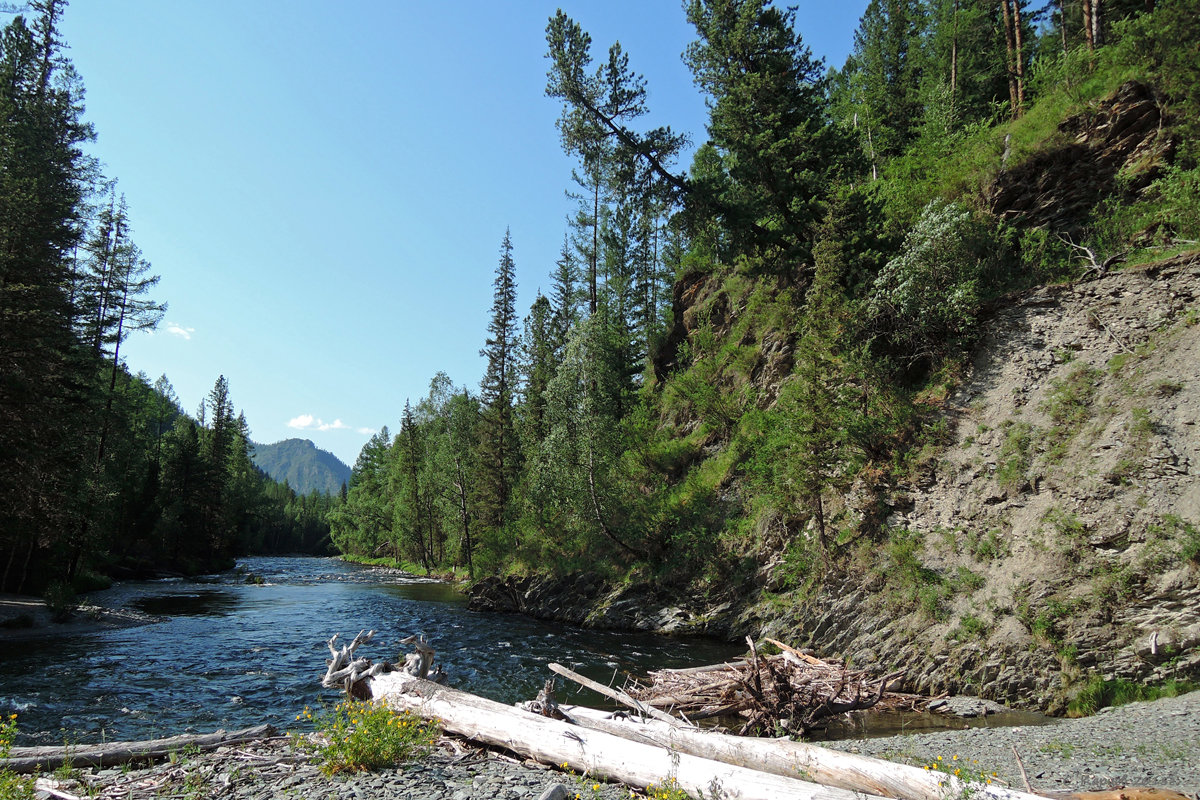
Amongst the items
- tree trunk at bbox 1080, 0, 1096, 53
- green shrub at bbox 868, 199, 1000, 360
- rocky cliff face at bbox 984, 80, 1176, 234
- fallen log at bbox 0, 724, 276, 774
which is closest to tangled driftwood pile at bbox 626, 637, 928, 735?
fallen log at bbox 0, 724, 276, 774

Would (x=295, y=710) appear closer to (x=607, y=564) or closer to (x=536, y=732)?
(x=536, y=732)

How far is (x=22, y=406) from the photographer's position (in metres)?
19.1

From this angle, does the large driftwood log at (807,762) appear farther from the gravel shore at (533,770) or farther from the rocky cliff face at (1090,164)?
the rocky cliff face at (1090,164)

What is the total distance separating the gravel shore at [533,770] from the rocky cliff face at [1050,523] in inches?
85.8

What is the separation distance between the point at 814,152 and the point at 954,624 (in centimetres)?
1909

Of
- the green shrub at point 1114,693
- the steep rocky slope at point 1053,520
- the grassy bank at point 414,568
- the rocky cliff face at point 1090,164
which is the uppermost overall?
the rocky cliff face at point 1090,164

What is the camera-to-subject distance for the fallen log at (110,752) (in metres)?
6.89

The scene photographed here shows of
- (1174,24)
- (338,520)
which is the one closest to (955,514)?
(1174,24)

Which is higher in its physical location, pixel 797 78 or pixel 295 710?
pixel 797 78

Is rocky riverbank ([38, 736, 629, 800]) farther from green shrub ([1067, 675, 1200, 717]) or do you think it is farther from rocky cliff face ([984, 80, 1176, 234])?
rocky cliff face ([984, 80, 1176, 234])

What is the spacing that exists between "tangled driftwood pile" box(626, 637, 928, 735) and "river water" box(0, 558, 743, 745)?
9.59ft

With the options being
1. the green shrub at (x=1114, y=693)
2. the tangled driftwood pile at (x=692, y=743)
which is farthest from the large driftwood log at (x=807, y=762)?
the green shrub at (x=1114, y=693)

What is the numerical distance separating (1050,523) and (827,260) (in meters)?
9.97

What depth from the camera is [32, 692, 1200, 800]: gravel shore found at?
245 inches
